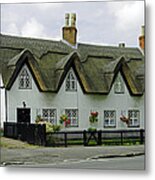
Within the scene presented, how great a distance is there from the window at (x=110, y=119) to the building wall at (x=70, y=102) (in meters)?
0.02

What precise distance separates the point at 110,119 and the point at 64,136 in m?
0.29

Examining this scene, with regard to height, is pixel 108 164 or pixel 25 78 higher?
pixel 25 78

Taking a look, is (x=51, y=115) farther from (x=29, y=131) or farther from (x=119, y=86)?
(x=119, y=86)

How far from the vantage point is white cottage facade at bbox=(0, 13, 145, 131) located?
3400mm

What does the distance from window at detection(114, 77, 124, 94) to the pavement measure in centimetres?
33

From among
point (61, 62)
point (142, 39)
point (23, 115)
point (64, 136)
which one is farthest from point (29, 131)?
point (142, 39)

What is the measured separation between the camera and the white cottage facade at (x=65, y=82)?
3.40m

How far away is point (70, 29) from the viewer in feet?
11.2

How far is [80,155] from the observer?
341cm

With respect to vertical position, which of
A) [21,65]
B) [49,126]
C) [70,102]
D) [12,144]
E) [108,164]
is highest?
[21,65]

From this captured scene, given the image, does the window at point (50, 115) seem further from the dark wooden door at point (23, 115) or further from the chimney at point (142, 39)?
the chimney at point (142, 39)

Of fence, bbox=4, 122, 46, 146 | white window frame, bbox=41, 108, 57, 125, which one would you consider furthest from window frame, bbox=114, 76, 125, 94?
fence, bbox=4, 122, 46, 146

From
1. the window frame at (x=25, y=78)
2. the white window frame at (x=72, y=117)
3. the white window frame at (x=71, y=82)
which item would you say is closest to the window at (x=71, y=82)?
the white window frame at (x=71, y=82)

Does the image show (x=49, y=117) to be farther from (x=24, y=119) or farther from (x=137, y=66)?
(x=137, y=66)
